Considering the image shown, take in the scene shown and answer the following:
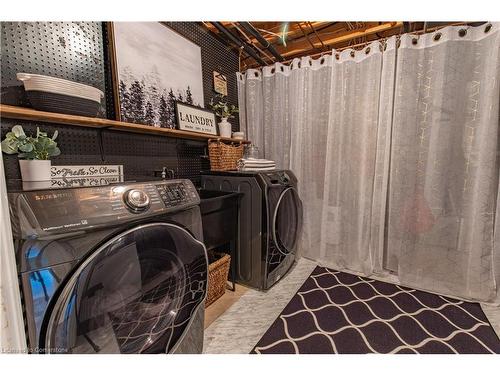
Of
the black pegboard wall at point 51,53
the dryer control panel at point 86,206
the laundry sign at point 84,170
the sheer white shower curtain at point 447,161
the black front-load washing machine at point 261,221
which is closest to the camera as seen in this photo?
the dryer control panel at point 86,206

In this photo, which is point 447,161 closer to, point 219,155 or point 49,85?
point 219,155

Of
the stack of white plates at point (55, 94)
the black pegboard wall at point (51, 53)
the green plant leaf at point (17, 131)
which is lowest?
the green plant leaf at point (17, 131)

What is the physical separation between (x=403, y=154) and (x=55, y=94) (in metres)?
2.31

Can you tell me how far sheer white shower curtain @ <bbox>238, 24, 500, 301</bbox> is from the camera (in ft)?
5.22

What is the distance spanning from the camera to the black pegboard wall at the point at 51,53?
1.01 m

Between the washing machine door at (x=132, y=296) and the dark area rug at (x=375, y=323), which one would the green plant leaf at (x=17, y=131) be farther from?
the dark area rug at (x=375, y=323)

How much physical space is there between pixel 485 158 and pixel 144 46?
8.30 ft

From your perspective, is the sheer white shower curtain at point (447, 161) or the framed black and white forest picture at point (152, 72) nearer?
the framed black and white forest picture at point (152, 72)

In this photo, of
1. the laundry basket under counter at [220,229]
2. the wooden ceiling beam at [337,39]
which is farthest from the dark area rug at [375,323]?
the wooden ceiling beam at [337,39]

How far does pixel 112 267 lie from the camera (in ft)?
2.44

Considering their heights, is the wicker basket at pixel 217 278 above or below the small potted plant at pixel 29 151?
below

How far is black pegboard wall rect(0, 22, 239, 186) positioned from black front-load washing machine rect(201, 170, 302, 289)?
46 cm

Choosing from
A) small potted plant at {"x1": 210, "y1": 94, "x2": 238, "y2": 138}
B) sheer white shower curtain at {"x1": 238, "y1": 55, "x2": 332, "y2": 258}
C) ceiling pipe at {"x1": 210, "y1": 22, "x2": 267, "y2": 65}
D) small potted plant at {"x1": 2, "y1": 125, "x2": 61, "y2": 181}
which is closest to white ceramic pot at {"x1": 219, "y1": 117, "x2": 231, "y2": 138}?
small potted plant at {"x1": 210, "y1": 94, "x2": 238, "y2": 138}

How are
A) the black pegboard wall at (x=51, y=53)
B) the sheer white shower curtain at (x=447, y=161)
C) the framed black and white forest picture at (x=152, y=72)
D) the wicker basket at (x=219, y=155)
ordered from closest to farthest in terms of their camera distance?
the black pegboard wall at (x=51, y=53) → the framed black and white forest picture at (x=152, y=72) → the sheer white shower curtain at (x=447, y=161) → the wicker basket at (x=219, y=155)
